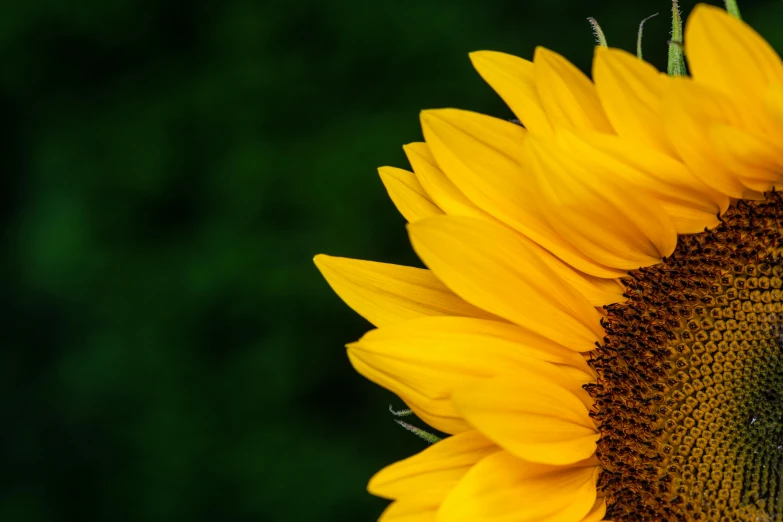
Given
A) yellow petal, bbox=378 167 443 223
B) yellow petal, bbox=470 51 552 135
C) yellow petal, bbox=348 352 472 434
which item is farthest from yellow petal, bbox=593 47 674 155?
yellow petal, bbox=348 352 472 434

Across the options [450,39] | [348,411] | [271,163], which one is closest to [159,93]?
[271,163]

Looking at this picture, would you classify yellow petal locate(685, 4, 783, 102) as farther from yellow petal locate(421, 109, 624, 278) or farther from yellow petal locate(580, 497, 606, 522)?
yellow petal locate(580, 497, 606, 522)

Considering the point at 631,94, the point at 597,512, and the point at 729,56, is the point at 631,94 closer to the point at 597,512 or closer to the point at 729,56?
the point at 729,56

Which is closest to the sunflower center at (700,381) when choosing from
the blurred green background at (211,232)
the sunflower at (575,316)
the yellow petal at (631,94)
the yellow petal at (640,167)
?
the sunflower at (575,316)

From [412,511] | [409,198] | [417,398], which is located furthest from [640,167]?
[412,511]

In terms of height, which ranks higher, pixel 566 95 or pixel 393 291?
pixel 566 95

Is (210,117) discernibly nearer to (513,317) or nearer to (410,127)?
(410,127)
